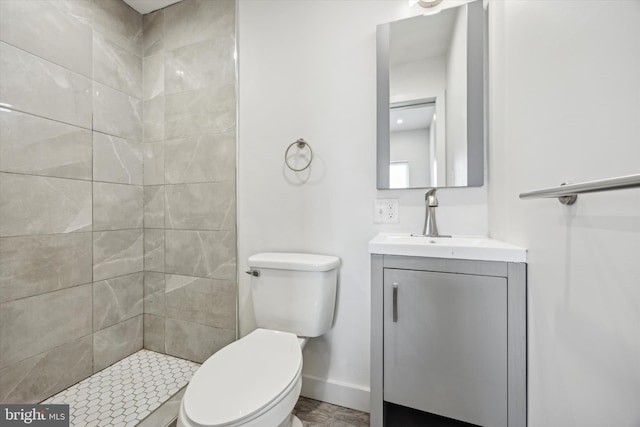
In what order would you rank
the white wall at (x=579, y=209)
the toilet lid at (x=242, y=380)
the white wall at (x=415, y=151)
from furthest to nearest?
1. the white wall at (x=415, y=151)
2. the toilet lid at (x=242, y=380)
3. the white wall at (x=579, y=209)

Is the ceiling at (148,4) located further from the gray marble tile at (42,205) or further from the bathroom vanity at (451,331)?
the bathroom vanity at (451,331)

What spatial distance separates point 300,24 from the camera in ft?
4.95

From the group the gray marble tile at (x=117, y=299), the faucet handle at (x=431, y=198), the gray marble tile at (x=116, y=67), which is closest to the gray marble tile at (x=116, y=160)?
the gray marble tile at (x=116, y=67)

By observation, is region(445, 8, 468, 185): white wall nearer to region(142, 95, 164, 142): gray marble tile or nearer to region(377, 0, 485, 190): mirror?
region(377, 0, 485, 190): mirror

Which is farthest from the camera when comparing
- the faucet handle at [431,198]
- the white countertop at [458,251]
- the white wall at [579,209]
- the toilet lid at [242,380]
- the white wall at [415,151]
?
the white wall at [415,151]

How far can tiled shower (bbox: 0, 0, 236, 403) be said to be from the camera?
4.28 feet

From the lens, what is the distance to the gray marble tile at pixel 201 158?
1.65 metres

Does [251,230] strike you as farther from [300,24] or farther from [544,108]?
[544,108]

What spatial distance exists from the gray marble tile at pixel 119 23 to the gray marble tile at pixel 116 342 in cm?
185

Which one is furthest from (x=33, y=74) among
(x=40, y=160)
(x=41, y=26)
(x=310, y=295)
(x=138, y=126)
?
(x=310, y=295)

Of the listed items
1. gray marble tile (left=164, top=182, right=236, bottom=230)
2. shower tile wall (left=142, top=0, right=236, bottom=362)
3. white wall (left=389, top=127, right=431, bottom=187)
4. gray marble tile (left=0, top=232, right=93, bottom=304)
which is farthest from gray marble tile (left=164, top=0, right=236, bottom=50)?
gray marble tile (left=0, top=232, right=93, bottom=304)

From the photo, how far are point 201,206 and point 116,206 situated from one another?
0.55 metres

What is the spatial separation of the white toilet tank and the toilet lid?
5.0 inches

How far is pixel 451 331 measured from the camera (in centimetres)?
93
